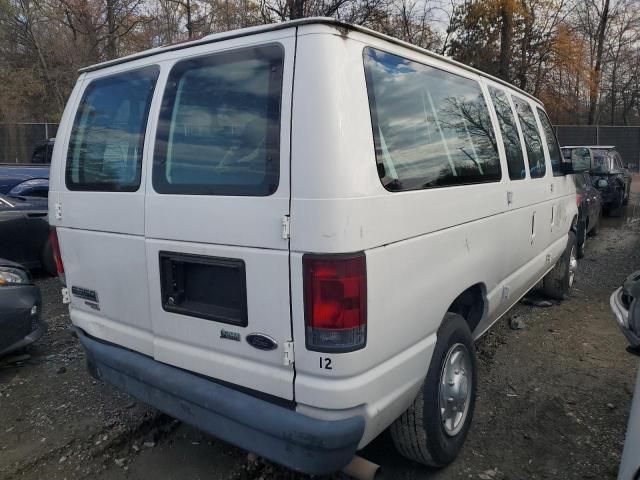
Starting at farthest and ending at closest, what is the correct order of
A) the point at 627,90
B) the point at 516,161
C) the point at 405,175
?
the point at 627,90 → the point at 516,161 → the point at 405,175

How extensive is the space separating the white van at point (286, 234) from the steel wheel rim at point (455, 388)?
0.02 meters

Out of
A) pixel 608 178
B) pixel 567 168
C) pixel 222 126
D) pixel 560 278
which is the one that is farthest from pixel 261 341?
pixel 608 178

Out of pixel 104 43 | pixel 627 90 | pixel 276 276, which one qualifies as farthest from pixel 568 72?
pixel 276 276

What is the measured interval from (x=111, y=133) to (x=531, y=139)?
3181mm

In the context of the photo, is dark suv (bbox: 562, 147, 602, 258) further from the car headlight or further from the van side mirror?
the car headlight

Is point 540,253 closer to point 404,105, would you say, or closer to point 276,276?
point 404,105

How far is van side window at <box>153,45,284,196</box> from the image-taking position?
2186mm

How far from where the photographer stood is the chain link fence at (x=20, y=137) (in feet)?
68.3

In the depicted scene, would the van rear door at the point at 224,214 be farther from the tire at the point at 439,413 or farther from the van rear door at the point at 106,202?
the tire at the point at 439,413

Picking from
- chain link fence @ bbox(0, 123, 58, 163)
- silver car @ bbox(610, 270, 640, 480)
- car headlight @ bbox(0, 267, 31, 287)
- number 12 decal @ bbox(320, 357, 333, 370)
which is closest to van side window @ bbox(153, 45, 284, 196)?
number 12 decal @ bbox(320, 357, 333, 370)

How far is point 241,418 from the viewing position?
227 cm

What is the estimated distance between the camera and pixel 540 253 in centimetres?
450

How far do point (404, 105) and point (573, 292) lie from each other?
15.7 feet

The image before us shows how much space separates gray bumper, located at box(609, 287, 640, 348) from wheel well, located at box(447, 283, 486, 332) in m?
0.82
